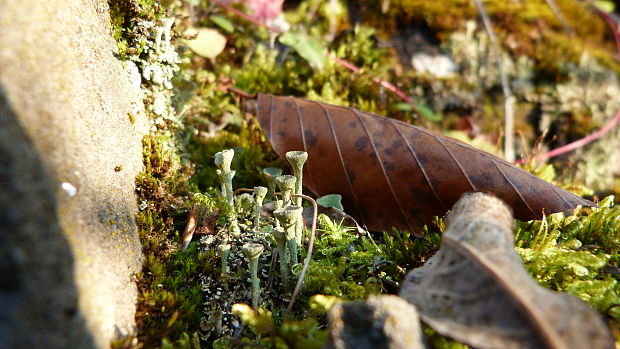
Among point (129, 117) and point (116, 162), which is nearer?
point (116, 162)

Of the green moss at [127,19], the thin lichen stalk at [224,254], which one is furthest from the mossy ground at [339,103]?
the thin lichen stalk at [224,254]

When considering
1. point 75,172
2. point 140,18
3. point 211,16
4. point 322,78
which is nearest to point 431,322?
point 75,172

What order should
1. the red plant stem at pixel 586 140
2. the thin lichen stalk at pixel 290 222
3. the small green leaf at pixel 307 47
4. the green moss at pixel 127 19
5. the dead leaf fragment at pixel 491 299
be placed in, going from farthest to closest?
the red plant stem at pixel 586 140 < the small green leaf at pixel 307 47 < the green moss at pixel 127 19 < the thin lichen stalk at pixel 290 222 < the dead leaf fragment at pixel 491 299

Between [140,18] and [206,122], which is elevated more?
[140,18]

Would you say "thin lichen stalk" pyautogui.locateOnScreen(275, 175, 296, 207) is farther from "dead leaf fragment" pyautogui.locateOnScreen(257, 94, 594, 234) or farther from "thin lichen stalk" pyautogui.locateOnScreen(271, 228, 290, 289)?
"dead leaf fragment" pyautogui.locateOnScreen(257, 94, 594, 234)

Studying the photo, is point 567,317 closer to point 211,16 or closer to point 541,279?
point 541,279

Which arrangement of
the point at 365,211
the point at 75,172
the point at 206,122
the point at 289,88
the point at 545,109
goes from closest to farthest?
the point at 75,172 → the point at 365,211 → the point at 206,122 → the point at 289,88 → the point at 545,109

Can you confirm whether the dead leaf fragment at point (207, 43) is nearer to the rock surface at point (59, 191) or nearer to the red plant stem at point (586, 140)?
the rock surface at point (59, 191)

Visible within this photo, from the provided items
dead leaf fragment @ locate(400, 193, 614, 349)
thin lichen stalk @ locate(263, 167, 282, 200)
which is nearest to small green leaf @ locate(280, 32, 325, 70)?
thin lichen stalk @ locate(263, 167, 282, 200)
